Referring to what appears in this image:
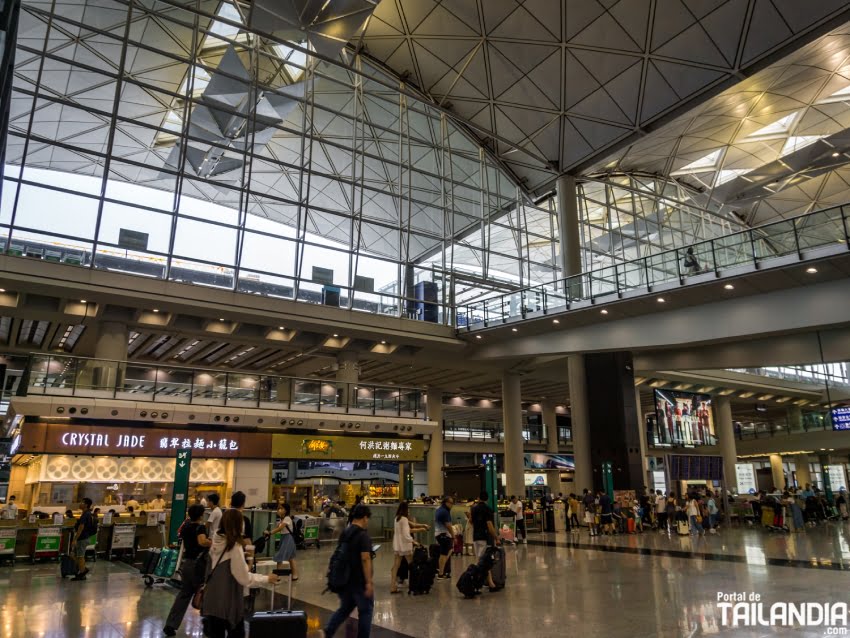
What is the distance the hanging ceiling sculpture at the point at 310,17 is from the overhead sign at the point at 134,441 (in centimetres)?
1554

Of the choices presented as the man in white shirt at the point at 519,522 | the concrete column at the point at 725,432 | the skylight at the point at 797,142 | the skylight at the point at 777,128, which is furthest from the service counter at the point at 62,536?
the skylight at the point at 797,142

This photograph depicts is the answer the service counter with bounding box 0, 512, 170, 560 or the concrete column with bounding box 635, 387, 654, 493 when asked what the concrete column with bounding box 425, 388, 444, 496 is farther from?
the service counter with bounding box 0, 512, 170, 560

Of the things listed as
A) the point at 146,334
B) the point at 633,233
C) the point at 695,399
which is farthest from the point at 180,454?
the point at 633,233

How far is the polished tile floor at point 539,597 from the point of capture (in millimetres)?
7395

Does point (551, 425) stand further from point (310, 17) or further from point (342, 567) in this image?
point (342, 567)

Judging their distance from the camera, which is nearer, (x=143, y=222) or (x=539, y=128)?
(x=143, y=222)

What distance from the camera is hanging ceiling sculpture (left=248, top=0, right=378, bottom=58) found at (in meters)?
22.7

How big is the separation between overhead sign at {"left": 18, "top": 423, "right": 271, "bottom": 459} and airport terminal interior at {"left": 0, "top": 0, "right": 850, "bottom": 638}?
0.09m

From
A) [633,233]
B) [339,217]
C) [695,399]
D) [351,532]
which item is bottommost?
[351,532]

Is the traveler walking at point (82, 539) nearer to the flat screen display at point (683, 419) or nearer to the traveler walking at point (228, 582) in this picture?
the traveler walking at point (228, 582)

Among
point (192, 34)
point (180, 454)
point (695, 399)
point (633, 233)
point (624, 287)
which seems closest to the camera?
point (180, 454)

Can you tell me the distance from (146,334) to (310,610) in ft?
68.9

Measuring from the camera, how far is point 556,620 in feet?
25.4

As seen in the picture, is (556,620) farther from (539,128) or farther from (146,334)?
(539,128)
